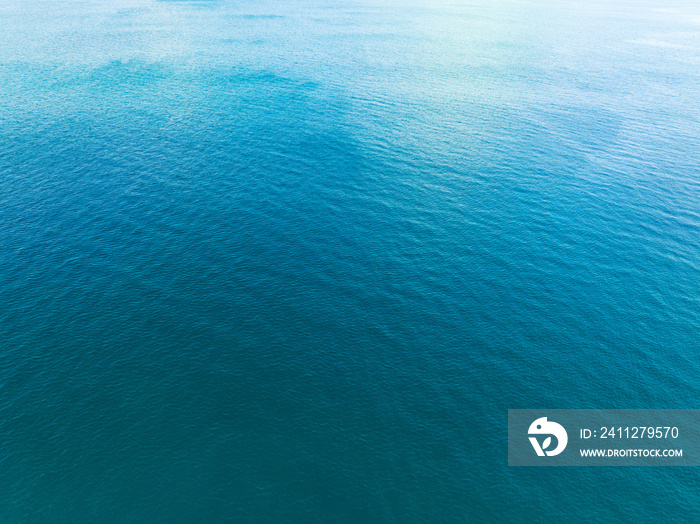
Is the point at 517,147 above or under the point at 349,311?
above

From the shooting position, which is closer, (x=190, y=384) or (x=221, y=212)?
(x=190, y=384)

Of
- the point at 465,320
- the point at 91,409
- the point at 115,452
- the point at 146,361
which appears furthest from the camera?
the point at 465,320

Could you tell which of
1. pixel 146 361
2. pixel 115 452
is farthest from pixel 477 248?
pixel 115 452

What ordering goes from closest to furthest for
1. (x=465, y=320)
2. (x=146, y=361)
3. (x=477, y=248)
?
1. (x=146, y=361)
2. (x=465, y=320)
3. (x=477, y=248)

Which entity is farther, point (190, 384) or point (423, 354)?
point (423, 354)

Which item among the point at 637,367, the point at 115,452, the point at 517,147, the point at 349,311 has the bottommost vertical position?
the point at 115,452

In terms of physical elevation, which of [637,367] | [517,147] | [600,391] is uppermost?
[517,147]

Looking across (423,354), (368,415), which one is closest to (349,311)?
(423,354)

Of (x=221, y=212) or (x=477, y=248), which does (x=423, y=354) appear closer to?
(x=477, y=248)

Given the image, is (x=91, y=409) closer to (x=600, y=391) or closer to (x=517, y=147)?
(x=600, y=391)
